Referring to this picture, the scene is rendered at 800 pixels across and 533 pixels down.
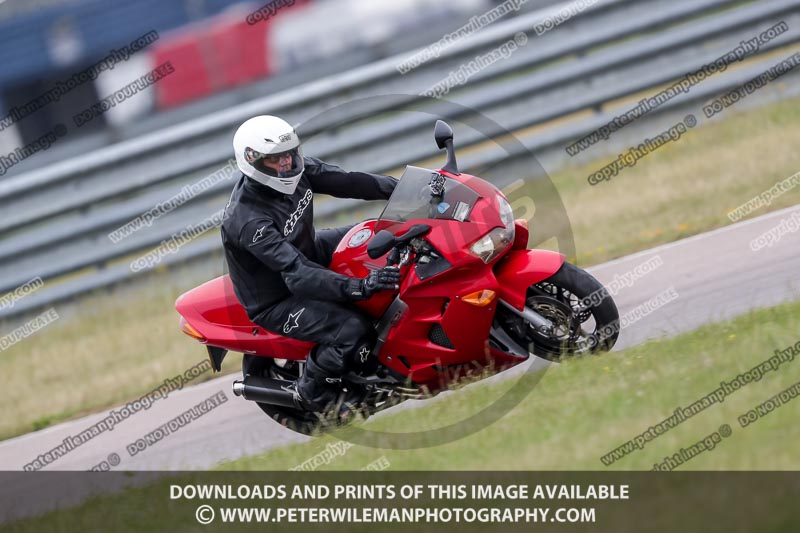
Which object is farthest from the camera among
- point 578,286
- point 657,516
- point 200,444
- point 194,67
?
point 194,67

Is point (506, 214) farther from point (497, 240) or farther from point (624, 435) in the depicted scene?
point (624, 435)

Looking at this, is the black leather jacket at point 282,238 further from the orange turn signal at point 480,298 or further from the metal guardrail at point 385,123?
the metal guardrail at point 385,123

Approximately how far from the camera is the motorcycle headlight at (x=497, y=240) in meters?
6.31

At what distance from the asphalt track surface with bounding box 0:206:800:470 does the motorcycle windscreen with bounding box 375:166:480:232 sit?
1260 millimetres

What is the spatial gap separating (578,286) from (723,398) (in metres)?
1.17

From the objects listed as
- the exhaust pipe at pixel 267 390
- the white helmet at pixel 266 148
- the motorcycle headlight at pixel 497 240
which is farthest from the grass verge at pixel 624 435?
the white helmet at pixel 266 148

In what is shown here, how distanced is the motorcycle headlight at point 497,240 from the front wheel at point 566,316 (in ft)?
1.09

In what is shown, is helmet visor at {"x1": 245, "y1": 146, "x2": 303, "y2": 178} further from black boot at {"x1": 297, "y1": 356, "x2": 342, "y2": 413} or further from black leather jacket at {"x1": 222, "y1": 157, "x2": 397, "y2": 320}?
black boot at {"x1": 297, "y1": 356, "x2": 342, "y2": 413}

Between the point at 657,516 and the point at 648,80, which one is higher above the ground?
the point at 657,516

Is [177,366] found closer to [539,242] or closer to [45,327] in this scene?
[45,327]

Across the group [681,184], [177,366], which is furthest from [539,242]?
[177,366]

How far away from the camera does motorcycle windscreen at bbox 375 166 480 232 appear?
6.38 metres

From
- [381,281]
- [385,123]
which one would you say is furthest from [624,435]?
[385,123]

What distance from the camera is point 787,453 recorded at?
4.80 m
